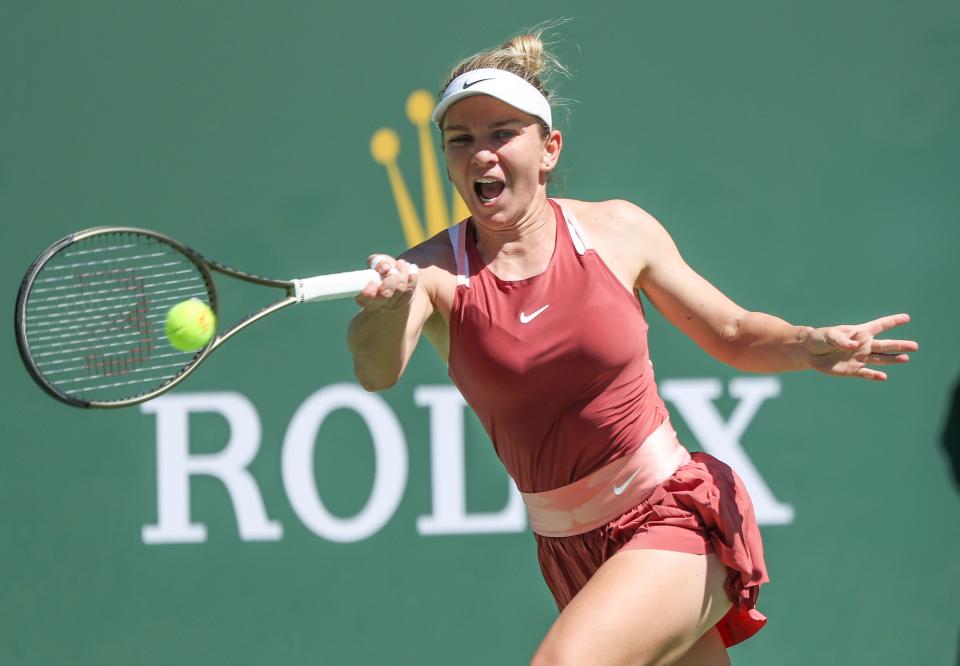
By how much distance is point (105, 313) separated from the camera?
3.00 meters

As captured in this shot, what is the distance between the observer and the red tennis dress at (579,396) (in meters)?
2.44

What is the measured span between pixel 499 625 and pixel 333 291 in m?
1.67

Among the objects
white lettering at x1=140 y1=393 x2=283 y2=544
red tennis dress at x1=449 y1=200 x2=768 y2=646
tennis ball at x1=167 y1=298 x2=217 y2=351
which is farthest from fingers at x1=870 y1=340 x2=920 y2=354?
white lettering at x1=140 y1=393 x2=283 y2=544

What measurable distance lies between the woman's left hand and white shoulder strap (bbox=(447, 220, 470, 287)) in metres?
0.66

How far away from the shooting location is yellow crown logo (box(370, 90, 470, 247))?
11.8ft

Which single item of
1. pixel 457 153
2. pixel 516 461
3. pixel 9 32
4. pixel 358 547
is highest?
pixel 9 32

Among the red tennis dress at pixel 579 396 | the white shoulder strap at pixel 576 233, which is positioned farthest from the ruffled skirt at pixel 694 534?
the white shoulder strap at pixel 576 233

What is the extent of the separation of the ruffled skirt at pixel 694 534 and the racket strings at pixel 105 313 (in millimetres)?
933

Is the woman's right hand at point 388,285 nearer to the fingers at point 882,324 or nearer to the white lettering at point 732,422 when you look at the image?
the fingers at point 882,324

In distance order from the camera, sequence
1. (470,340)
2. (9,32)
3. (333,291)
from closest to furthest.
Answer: (333,291)
(470,340)
(9,32)

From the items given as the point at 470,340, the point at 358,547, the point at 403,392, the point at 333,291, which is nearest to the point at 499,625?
the point at 358,547

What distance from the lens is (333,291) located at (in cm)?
225

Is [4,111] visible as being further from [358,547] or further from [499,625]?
[499,625]

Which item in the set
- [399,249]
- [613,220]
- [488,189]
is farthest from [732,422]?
[488,189]
